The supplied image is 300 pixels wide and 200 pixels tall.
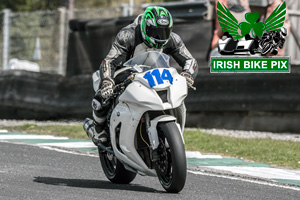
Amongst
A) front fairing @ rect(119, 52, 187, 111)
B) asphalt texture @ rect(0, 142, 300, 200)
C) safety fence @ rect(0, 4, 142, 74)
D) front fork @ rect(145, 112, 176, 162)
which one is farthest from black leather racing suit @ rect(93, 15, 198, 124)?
safety fence @ rect(0, 4, 142, 74)

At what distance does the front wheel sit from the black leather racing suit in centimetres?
94

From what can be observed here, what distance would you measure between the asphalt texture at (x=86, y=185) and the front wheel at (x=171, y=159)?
0.13m

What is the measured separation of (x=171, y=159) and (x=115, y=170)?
1.22 m

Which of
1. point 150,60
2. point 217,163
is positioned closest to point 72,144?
point 217,163

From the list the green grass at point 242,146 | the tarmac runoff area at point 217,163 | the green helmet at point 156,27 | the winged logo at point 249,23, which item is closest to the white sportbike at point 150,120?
the green helmet at point 156,27

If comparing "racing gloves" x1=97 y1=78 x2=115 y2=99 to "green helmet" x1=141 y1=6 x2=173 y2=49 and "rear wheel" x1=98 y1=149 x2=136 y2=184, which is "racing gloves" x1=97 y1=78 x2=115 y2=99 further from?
"rear wheel" x1=98 y1=149 x2=136 y2=184

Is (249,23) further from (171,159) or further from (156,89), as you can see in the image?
(171,159)

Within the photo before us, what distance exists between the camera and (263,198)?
23.4 feet

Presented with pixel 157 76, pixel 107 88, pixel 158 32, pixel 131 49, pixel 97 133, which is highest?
pixel 158 32

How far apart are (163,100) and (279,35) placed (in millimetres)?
7940

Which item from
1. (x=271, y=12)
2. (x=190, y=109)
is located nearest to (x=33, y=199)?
A: (x=190, y=109)

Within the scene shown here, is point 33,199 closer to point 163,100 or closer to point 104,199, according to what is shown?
point 104,199

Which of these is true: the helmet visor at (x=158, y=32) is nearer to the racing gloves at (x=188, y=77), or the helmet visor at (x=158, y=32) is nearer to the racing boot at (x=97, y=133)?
the racing gloves at (x=188, y=77)

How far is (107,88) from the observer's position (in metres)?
7.35
